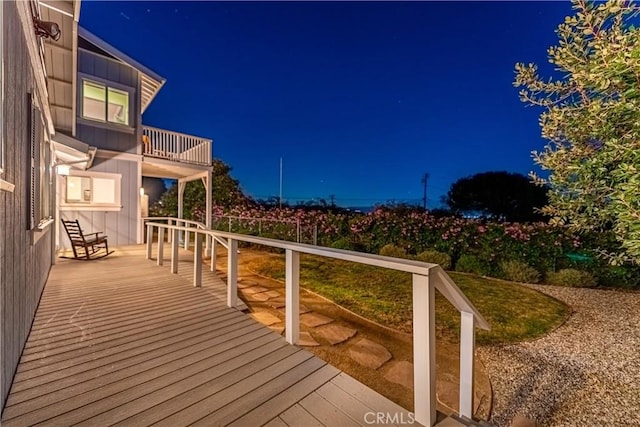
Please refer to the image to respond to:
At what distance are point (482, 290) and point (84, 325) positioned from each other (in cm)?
719

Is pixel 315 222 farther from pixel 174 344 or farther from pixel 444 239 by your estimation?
pixel 174 344

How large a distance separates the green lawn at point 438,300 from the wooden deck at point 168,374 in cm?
234

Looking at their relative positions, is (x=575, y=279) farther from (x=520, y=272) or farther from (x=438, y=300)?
(x=438, y=300)

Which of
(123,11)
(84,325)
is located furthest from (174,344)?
(123,11)

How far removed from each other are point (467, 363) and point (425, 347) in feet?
1.35

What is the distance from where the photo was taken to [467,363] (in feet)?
6.36

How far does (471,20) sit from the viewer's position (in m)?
18.7

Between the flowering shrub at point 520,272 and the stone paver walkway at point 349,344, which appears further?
the flowering shrub at point 520,272

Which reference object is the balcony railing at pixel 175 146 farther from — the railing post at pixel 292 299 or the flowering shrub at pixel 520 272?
the flowering shrub at pixel 520 272

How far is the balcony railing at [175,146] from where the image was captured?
30.5ft

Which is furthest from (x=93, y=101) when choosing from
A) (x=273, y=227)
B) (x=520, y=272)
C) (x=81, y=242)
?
(x=520, y=272)

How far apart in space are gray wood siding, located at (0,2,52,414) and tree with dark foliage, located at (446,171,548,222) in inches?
729

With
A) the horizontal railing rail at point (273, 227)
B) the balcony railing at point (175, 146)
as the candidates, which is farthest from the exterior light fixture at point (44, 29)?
the horizontal railing rail at point (273, 227)

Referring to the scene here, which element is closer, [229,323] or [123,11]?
[229,323]
